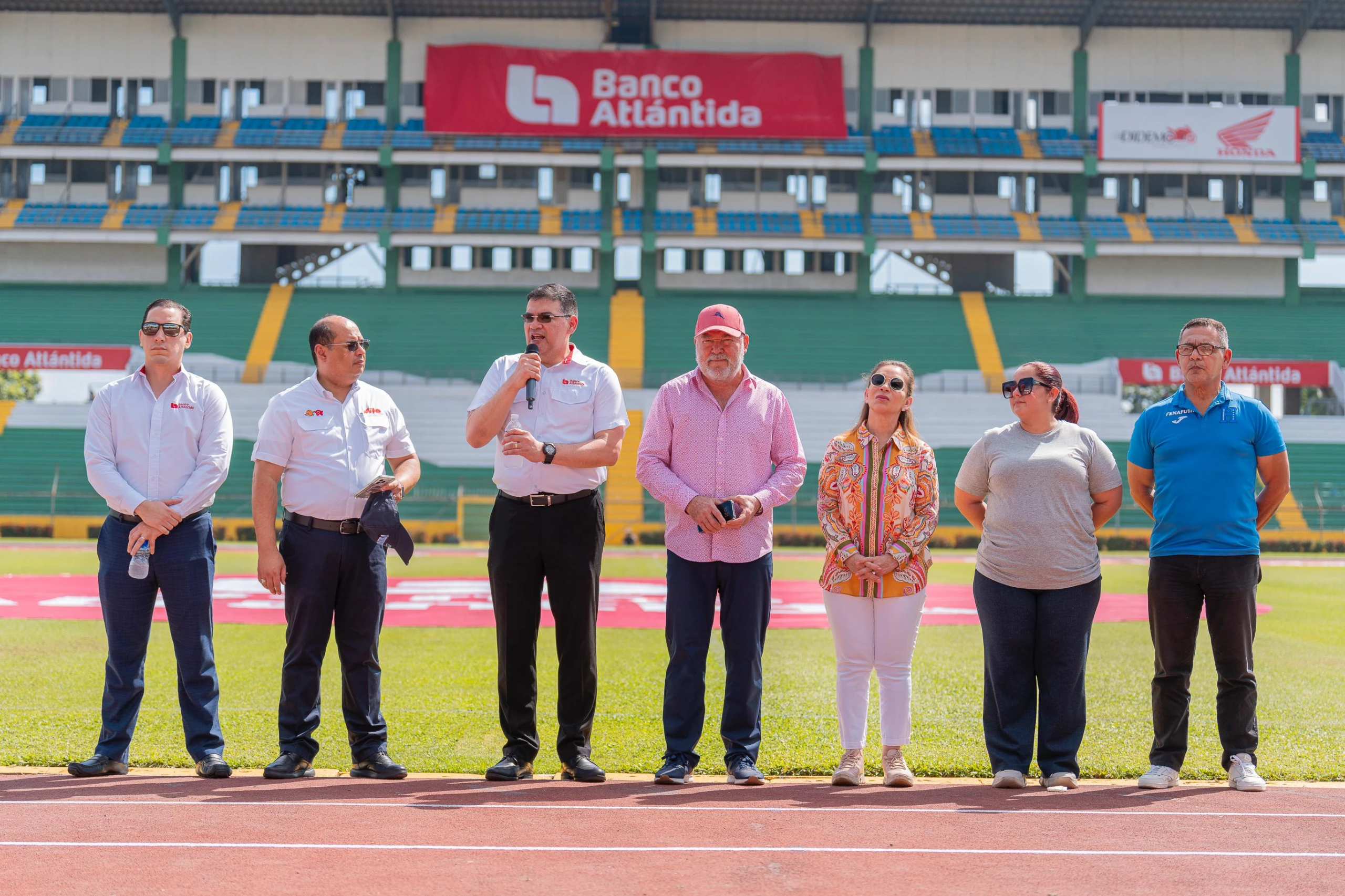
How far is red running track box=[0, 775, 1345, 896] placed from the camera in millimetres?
3953

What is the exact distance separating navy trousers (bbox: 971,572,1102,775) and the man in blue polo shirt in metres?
0.40

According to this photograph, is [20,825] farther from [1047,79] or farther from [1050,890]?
[1047,79]

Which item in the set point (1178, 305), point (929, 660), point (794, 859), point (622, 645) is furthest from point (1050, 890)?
point (1178, 305)

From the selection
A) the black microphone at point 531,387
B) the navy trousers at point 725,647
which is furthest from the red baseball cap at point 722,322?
the navy trousers at point 725,647

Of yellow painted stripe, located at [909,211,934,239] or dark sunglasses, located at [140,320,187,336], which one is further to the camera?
yellow painted stripe, located at [909,211,934,239]

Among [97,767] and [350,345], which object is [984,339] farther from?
[97,767]

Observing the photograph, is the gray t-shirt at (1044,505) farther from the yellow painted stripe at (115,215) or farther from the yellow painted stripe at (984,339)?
the yellow painted stripe at (115,215)

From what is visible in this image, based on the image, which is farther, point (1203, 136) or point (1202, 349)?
point (1203, 136)

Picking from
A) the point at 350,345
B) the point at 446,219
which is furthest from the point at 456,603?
the point at 446,219

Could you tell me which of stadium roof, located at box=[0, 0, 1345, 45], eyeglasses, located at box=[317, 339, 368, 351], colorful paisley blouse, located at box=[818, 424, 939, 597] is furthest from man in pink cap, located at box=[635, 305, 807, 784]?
stadium roof, located at box=[0, 0, 1345, 45]

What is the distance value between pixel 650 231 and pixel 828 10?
9844 mm

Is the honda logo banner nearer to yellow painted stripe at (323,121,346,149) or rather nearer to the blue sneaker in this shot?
yellow painted stripe at (323,121,346,149)

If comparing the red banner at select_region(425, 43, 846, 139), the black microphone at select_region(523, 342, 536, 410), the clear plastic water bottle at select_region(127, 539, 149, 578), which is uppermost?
the red banner at select_region(425, 43, 846, 139)

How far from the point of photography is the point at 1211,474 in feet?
19.1
